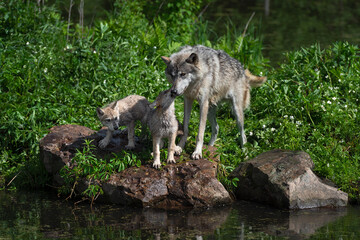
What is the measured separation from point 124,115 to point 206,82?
1297 millimetres

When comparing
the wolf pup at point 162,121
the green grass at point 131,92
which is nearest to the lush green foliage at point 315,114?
the green grass at point 131,92

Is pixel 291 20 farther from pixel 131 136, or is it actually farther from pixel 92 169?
pixel 92 169

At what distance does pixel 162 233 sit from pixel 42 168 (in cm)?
284

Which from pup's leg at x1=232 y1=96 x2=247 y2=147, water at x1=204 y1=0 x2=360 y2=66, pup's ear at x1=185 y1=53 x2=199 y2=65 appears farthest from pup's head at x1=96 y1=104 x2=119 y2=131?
water at x1=204 y1=0 x2=360 y2=66

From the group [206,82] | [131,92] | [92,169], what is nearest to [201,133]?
[206,82]

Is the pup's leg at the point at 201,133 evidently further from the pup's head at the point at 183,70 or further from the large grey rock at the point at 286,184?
the large grey rock at the point at 286,184

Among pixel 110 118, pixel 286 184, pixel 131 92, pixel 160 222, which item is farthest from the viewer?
pixel 131 92

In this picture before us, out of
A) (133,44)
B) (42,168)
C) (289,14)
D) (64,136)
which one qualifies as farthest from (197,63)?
(289,14)

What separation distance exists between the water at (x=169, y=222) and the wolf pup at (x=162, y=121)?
89 cm

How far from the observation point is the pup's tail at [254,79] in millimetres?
9188

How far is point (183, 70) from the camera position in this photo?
7.58 m

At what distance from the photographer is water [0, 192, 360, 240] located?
629 centimetres

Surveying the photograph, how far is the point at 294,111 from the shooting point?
30.5ft

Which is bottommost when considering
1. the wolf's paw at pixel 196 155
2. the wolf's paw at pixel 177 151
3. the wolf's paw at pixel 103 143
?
the wolf's paw at pixel 196 155
